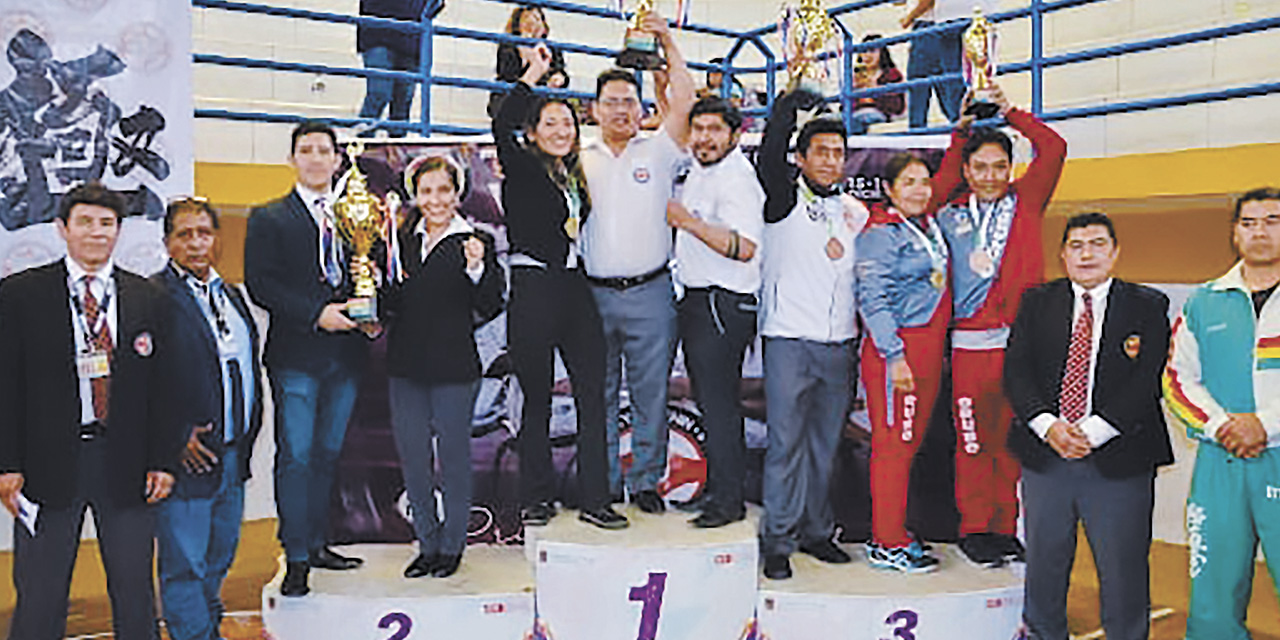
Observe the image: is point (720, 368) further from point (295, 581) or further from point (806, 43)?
point (295, 581)

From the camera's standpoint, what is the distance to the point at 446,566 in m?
4.45

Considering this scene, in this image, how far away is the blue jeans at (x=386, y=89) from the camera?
6.10 metres

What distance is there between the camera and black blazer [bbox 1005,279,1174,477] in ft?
12.7

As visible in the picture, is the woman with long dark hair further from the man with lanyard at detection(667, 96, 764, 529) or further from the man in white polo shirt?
the man in white polo shirt

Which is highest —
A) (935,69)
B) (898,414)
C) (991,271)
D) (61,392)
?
(935,69)

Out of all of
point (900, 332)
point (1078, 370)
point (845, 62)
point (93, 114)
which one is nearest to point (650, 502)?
point (900, 332)

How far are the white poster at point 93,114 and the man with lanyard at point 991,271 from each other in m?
2.96

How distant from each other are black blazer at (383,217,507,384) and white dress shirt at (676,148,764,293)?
79cm

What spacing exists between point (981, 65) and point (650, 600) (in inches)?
92.1

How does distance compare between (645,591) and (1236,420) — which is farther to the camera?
(645,591)

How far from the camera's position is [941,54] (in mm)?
6359

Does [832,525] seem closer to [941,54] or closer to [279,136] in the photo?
[941,54]

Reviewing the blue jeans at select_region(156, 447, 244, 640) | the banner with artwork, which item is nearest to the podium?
the blue jeans at select_region(156, 447, 244, 640)

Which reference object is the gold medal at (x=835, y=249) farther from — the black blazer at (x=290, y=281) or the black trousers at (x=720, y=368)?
the black blazer at (x=290, y=281)
